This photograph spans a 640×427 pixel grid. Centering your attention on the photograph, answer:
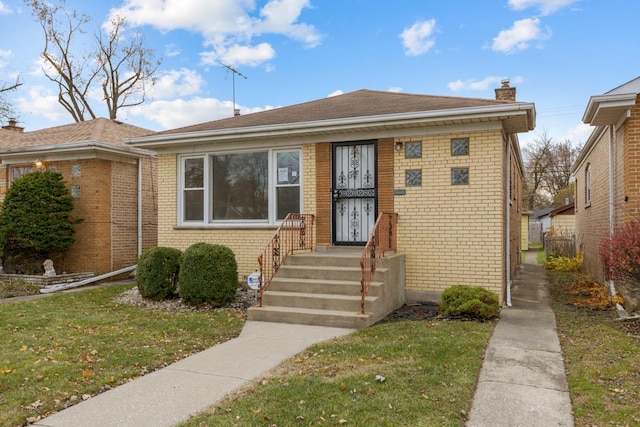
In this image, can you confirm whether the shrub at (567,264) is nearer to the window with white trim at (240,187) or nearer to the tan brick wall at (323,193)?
the tan brick wall at (323,193)

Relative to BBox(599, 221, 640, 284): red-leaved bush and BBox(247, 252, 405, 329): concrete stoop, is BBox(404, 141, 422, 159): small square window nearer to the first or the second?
BBox(247, 252, 405, 329): concrete stoop

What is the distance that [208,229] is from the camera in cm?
992

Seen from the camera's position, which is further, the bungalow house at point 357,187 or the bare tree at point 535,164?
the bare tree at point 535,164

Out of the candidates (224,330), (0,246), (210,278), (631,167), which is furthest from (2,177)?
(631,167)

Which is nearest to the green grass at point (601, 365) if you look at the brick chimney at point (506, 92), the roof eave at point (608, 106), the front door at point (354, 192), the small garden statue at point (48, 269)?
the roof eave at point (608, 106)

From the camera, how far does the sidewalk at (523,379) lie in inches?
134

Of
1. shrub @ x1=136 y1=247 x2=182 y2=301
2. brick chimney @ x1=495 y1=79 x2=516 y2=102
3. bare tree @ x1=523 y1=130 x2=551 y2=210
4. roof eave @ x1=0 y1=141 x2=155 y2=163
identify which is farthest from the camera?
bare tree @ x1=523 y1=130 x2=551 y2=210

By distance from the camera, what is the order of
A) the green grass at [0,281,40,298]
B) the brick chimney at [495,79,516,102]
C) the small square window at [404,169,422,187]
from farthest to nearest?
the brick chimney at [495,79,516,102] < the green grass at [0,281,40,298] < the small square window at [404,169,422,187]

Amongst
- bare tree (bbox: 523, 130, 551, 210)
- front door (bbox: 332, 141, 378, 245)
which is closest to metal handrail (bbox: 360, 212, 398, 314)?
front door (bbox: 332, 141, 378, 245)

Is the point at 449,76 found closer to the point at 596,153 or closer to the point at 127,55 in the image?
the point at 596,153

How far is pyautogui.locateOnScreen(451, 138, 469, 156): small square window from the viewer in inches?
309

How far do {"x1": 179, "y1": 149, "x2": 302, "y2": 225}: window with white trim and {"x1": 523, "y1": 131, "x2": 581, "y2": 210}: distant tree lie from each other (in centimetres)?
3644

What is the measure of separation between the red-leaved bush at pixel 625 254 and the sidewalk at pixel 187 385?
151 inches

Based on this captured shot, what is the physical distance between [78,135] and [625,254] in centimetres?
1250
